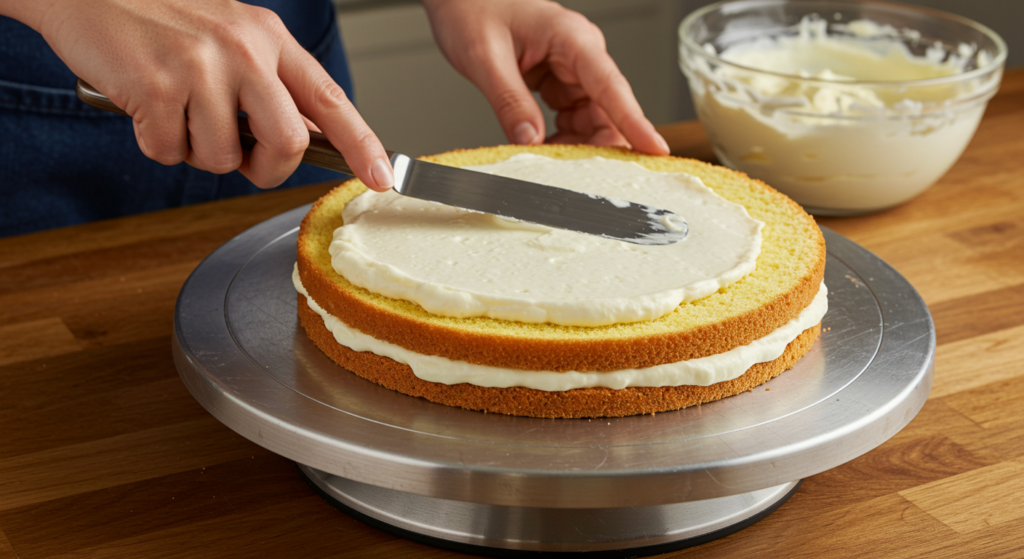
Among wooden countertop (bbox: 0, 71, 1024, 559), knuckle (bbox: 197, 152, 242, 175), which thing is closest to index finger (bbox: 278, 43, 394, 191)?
knuckle (bbox: 197, 152, 242, 175)

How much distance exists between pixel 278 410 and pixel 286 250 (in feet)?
1.49

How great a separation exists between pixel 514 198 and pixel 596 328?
27cm

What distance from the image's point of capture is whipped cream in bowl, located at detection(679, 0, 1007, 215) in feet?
5.41

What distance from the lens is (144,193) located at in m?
1.87

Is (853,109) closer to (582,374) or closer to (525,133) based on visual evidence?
(525,133)

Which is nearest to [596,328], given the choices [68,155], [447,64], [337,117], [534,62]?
A: [337,117]

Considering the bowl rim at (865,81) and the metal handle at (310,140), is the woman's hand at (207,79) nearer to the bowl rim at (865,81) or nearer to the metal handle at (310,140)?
the metal handle at (310,140)

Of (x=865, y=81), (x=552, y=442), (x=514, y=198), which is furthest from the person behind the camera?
(x=865, y=81)

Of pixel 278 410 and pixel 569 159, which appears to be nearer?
pixel 278 410

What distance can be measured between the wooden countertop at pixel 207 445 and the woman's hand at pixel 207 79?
349 mm

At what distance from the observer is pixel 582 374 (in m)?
0.90

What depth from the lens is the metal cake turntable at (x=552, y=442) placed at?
80cm

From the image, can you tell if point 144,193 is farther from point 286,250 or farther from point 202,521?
point 202,521

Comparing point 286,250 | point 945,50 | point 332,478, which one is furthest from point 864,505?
point 945,50
